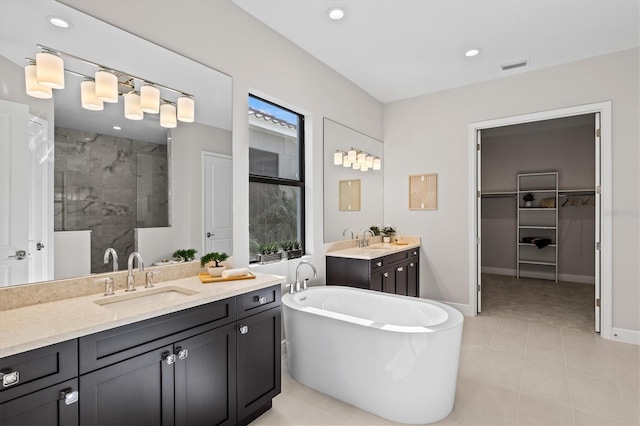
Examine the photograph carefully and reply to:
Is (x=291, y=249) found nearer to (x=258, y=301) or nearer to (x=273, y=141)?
(x=273, y=141)

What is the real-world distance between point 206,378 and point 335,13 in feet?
9.38

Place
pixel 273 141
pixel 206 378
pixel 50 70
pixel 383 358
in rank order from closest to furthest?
pixel 50 70 < pixel 206 378 < pixel 383 358 < pixel 273 141

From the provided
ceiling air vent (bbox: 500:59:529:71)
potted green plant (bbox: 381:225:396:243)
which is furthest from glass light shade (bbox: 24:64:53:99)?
ceiling air vent (bbox: 500:59:529:71)

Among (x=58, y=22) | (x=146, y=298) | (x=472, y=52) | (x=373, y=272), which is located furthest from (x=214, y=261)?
(x=472, y=52)

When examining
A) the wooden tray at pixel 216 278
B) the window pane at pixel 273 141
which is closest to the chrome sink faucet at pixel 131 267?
the wooden tray at pixel 216 278

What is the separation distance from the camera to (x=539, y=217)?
6.43 meters

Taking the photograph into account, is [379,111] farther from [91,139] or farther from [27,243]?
[27,243]

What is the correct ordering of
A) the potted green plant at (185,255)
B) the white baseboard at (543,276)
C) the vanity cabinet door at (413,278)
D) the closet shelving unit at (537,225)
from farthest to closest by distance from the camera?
the closet shelving unit at (537,225)
the white baseboard at (543,276)
the vanity cabinet door at (413,278)
the potted green plant at (185,255)

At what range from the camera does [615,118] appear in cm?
346

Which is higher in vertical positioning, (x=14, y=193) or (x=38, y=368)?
(x=14, y=193)

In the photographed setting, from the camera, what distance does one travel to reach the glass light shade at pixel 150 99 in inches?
79.9

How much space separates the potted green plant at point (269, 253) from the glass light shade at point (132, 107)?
151 cm

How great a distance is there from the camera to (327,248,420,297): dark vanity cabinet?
3.44 metres

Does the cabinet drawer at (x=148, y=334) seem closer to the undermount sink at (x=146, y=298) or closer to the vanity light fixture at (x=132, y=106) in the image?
the undermount sink at (x=146, y=298)
